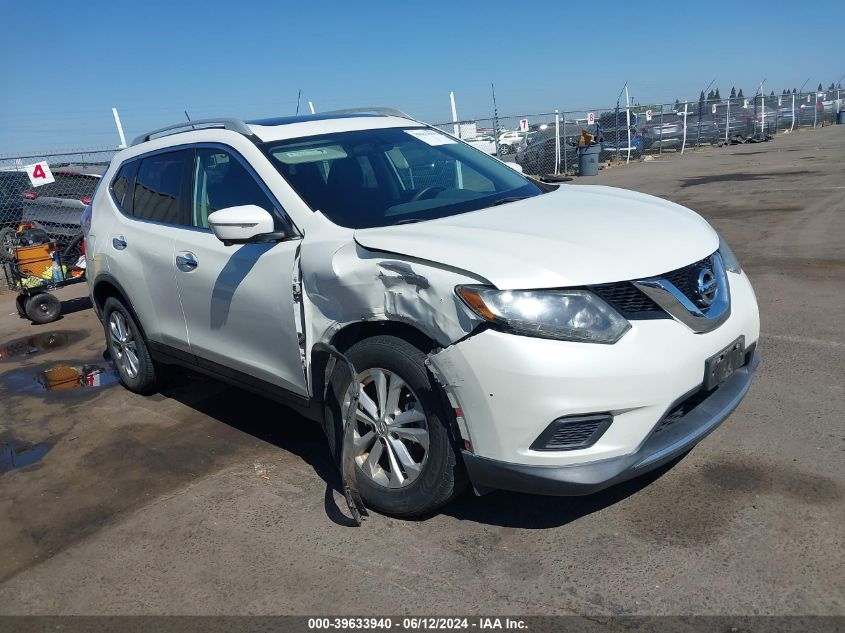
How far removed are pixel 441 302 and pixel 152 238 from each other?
2.62 meters

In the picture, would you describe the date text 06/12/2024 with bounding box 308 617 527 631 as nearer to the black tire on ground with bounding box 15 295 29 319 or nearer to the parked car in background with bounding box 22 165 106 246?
the black tire on ground with bounding box 15 295 29 319

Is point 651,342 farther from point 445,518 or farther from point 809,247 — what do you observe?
point 809,247

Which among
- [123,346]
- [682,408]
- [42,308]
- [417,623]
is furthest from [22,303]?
[682,408]

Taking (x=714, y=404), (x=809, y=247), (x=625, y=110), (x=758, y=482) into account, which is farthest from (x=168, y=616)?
(x=625, y=110)

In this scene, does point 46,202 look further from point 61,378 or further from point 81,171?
point 61,378

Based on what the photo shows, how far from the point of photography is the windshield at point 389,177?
3.74 m

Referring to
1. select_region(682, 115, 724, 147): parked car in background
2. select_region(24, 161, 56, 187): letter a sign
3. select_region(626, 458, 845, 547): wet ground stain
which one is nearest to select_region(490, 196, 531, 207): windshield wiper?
select_region(626, 458, 845, 547): wet ground stain

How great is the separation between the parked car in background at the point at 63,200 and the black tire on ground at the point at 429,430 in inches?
343

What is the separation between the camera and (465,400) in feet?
9.48

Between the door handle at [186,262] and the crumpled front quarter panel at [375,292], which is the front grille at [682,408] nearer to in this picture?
the crumpled front quarter panel at [375,292]

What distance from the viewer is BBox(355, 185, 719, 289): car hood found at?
2871 mm

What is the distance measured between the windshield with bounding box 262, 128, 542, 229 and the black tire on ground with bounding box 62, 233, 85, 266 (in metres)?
5.54

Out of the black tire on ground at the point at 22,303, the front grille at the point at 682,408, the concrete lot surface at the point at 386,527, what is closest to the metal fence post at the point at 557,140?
the black tire on ground at the point at 22,303

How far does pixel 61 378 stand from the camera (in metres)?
6.33
